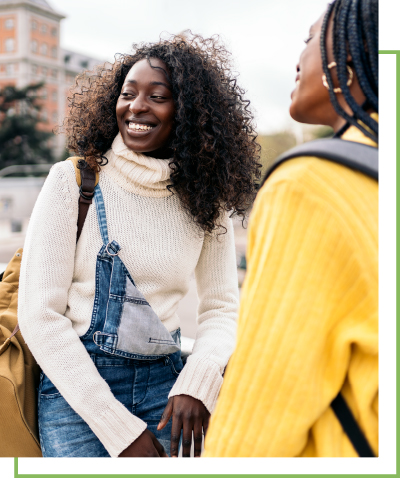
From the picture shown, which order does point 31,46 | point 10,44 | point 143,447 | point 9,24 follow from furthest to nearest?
point 31,46, point 10,44, point 9,24, point 143,447

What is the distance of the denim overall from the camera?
1.59m

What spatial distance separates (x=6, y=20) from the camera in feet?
174

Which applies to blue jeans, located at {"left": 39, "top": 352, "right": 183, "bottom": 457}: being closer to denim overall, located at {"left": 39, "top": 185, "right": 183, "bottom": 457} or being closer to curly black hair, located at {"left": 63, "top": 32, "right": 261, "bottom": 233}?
denim overall, located at {"left": 39, "top": 185, "right": 183, "bottom": 457}

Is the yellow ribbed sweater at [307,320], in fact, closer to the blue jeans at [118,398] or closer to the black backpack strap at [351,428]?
the black backpack strap at [351,428]

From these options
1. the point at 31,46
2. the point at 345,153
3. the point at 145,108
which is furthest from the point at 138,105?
the point at 31,46

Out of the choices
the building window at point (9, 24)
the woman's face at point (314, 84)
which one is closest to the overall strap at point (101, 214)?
the woman's face at point (314, 84)

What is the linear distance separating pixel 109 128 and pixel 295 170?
1.24 m

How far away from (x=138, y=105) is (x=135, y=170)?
0.80ft

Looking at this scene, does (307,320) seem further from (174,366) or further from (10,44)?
(10,44)

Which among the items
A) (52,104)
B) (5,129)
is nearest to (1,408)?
(5,129)

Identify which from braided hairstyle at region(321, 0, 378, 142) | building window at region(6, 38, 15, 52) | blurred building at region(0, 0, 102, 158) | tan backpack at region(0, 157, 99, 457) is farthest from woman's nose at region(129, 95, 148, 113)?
building window at region(6, 38, 15, 52)

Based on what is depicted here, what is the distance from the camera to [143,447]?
Answer: 1542 mm

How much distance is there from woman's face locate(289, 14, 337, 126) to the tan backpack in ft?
2.89
